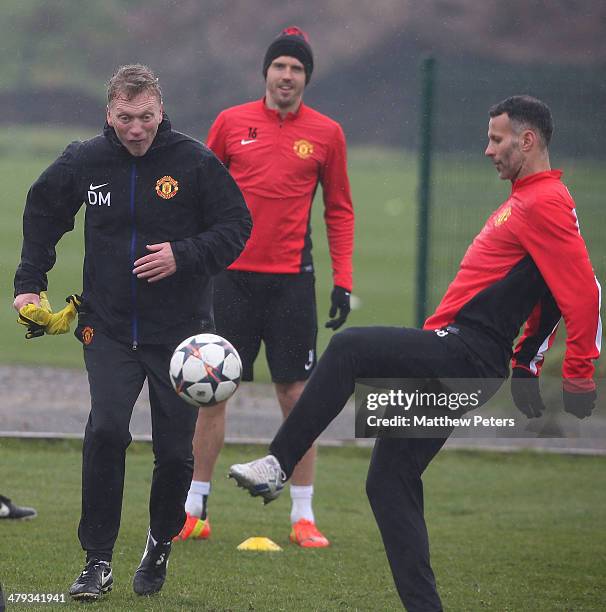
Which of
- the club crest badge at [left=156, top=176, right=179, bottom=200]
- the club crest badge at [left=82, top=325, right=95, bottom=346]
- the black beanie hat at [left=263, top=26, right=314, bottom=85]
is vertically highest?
the black beanie hat at [left=263, top=26, right=314, bottom=85]

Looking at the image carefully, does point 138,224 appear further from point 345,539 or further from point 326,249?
point 326,249

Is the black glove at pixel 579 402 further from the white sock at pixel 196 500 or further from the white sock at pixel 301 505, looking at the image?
the white sock at pixel 196 500

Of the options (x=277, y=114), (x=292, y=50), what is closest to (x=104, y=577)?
(x=277, y=114)

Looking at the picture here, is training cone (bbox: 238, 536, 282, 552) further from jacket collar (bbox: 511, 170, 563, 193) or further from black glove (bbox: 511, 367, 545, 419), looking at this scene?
jacket collar (bbox: 511, 170, 563, 193)

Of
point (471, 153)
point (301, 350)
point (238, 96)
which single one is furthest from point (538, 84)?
point (238, 96)

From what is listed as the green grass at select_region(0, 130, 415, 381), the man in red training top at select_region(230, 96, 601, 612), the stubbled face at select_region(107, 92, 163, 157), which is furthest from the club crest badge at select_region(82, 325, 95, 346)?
the green grass at select_region(0, 130, 415, 381)

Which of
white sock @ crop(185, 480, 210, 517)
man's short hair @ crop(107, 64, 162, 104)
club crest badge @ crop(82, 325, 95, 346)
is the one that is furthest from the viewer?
white sock @ crop(185, 480, 210, 517)

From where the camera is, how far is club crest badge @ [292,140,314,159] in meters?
7.22

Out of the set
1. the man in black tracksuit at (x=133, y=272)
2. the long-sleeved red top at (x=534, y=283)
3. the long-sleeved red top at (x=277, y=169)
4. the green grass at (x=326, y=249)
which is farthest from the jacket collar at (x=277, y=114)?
the green grass at (x=326, y=249)

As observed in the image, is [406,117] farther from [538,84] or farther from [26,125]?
[538,84]

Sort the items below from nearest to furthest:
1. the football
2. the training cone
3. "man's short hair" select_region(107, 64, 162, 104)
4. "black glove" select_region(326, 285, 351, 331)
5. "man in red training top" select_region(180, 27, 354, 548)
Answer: the football → "man's short hair" select_region(107, 64, 162, 104) → the training cone → "man in red training top" select_region(180, 27, 354, 548) → "black glove" select_region(326, 285, 351, 331)

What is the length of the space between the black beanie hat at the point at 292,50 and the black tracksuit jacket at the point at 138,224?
1.71m

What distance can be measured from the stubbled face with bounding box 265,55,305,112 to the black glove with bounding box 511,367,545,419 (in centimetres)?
275

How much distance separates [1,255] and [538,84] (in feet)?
38.1
